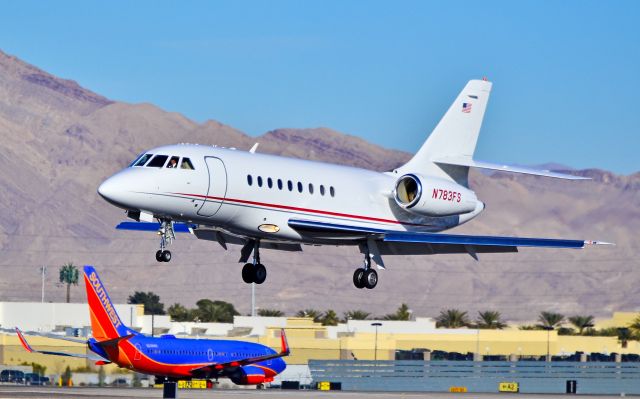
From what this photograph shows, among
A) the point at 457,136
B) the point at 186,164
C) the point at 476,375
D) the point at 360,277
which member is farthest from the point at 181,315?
the point at 186,164

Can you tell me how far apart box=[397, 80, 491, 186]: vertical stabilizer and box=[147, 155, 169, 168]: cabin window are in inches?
516

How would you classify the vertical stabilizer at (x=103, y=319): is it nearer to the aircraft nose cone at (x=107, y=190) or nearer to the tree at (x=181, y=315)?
the aircraft nose cone at (x=107, y=190)

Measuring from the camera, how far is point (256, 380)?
85125 mm

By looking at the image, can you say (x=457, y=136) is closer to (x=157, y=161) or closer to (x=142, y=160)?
(x=157, y=161)

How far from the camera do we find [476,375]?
11000 cm


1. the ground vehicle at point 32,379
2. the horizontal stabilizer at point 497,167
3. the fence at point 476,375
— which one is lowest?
the ground vehicle at point 32,379

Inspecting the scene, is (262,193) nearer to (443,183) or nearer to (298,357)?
(443,183)

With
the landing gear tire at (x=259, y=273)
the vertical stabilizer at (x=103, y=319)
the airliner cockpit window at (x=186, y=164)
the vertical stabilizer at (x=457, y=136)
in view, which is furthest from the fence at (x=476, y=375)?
the airliner cockpit window at (x=186, y=164)

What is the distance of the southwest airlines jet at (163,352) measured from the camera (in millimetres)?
80125

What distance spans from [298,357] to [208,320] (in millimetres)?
72147

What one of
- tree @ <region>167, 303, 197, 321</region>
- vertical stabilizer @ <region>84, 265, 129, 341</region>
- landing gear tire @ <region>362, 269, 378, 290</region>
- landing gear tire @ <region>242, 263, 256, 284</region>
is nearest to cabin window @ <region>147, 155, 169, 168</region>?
landing gear tire @ <region>242, 263, 256, 284</region>

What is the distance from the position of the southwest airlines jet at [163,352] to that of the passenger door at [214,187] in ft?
119

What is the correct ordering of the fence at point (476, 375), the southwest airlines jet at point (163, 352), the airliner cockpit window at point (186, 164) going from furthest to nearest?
the fence at point (476, 375) < the southwest airlines jet at point (163, 352) < the airliner cockpit window at point (186, 164)

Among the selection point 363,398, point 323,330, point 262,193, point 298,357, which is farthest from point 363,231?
point 323,330
